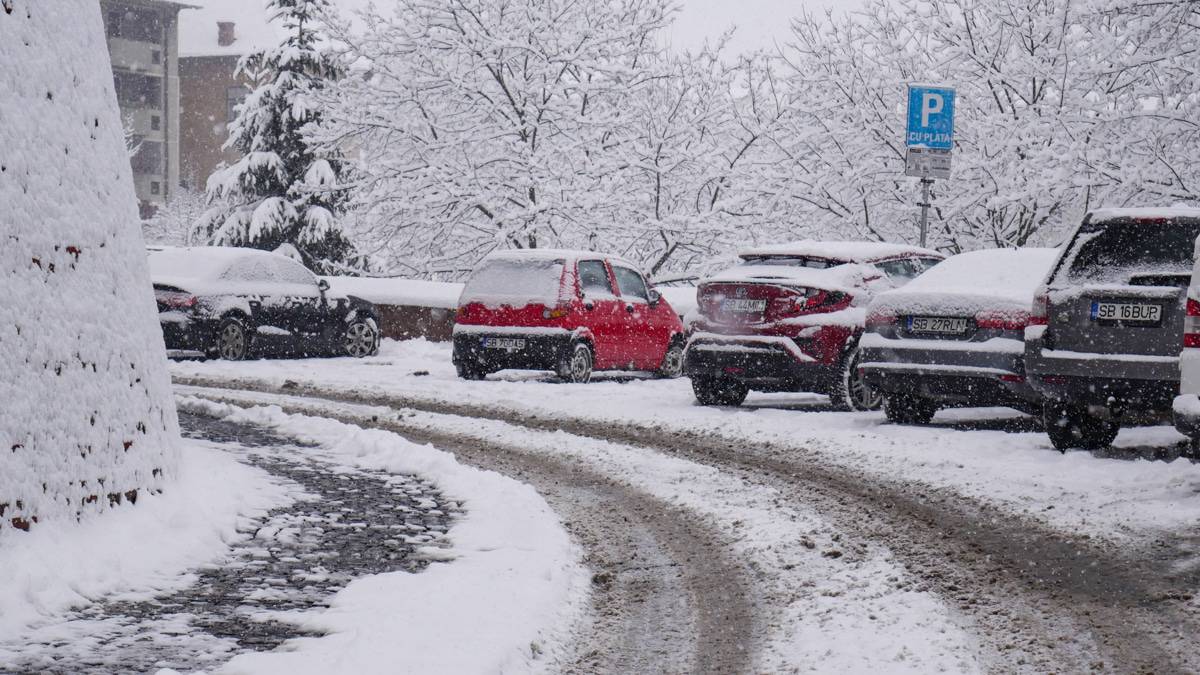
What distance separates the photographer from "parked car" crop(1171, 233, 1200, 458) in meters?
7.76

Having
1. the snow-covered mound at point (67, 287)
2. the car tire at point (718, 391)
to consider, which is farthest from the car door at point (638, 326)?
the snow-covered mound at point (67, 287)

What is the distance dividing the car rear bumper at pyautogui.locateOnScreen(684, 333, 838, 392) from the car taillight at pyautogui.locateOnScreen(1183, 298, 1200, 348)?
4952mm

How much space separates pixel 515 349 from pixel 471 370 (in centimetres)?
88

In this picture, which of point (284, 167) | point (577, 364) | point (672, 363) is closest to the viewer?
point (577, 364)

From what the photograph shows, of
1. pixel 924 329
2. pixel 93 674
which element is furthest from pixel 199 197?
pixel 93 674

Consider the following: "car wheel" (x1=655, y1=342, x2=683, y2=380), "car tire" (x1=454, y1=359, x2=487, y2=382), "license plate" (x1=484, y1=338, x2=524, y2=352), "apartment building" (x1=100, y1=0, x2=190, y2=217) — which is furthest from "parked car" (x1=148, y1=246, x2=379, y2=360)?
"apartment building" (x1=100, y1=0, x2=190, y2=217)

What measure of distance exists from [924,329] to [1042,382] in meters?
1.60

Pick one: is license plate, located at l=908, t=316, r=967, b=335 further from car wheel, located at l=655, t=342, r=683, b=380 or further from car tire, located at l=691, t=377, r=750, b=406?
car wheel, located at l=655, t=342, r=683, b=380

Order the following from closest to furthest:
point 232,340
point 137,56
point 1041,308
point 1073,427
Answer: point 1041,308 → point 1073,427 → point 232,340 → point 137,56

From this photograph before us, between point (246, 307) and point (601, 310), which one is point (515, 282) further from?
point (246, 307)

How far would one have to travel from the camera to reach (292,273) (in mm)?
20688

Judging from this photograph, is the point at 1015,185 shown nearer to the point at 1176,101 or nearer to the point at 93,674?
the point at 1176,101

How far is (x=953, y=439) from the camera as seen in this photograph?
36.0 ft

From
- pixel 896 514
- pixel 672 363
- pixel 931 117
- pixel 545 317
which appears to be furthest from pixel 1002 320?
pixel 672 363
